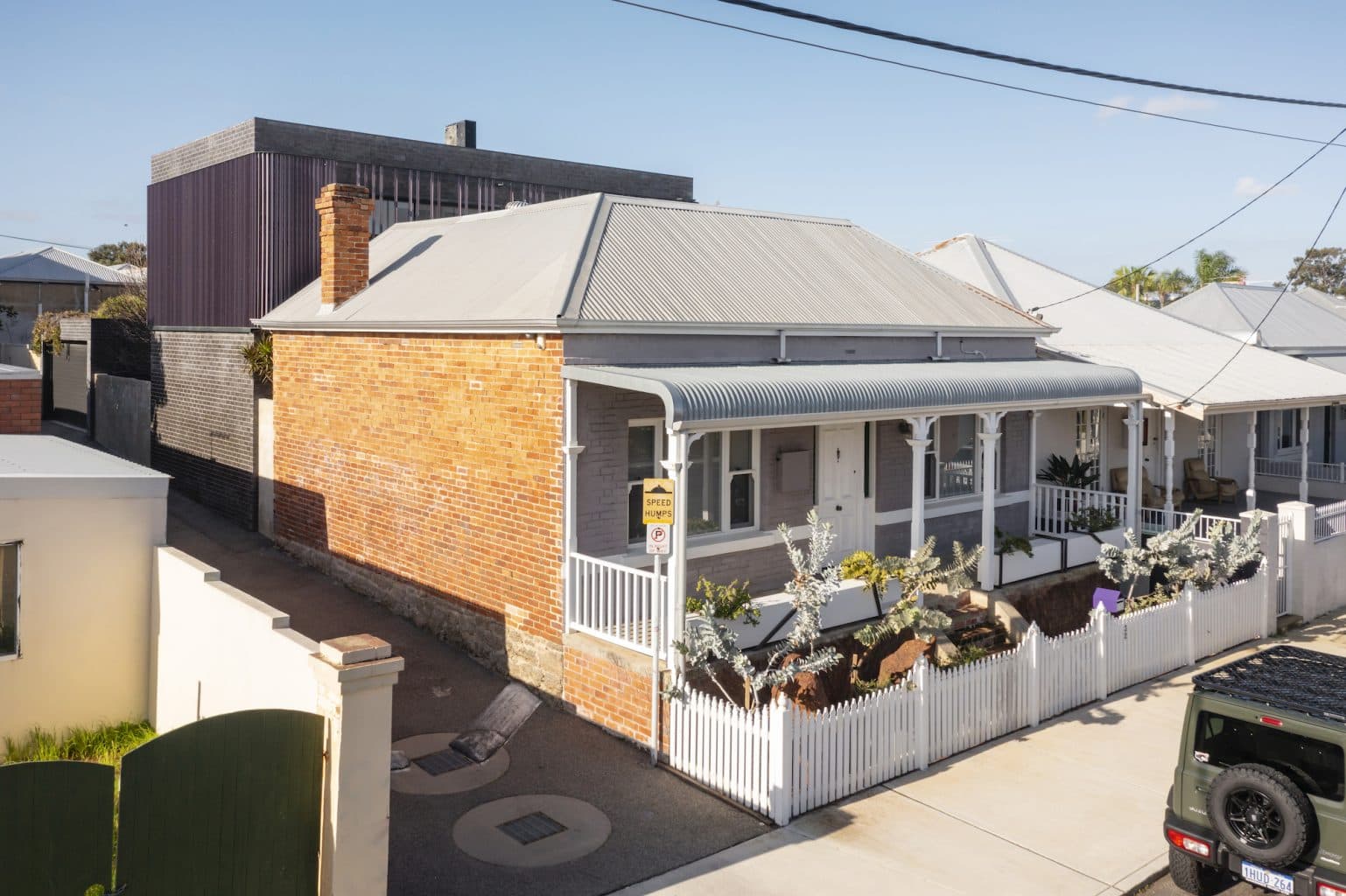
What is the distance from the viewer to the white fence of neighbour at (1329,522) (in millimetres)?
17427

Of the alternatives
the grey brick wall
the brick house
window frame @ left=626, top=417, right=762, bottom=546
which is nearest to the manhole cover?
the brick house

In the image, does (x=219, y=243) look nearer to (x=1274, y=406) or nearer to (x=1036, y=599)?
(x=1036, y=599)

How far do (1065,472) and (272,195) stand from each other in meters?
13.9

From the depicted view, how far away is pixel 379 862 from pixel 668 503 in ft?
13.8

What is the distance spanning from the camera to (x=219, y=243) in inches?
756

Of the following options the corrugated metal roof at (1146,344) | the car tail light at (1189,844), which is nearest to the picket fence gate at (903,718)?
the car tail light at (1189,844)

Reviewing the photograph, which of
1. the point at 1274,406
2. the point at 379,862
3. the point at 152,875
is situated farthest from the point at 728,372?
the point at 1274,406

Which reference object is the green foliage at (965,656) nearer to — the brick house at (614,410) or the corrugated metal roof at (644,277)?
the brick house at (614,410)

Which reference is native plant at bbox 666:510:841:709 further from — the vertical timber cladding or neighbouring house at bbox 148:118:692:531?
neighbouring house at bbox 148:118:692:531

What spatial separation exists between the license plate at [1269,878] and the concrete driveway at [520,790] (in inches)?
143

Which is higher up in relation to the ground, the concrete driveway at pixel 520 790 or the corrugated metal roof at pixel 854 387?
the corrugated metal roof at pixel 854 387

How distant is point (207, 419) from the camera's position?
19297 millimetres

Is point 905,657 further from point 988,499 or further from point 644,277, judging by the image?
point 644,277

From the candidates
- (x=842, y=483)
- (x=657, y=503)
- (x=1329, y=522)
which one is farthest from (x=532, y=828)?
(x=1329, y=522)
